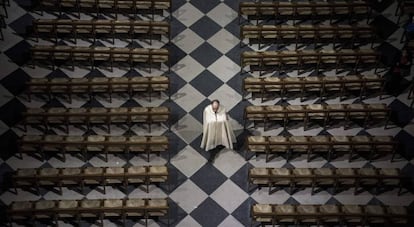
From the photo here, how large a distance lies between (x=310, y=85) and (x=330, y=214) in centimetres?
266

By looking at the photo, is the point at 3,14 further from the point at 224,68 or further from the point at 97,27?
the point at 224,68

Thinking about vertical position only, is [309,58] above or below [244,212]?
above

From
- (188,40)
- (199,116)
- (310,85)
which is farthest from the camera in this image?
(188,40)

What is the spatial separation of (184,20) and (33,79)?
10.6 feet

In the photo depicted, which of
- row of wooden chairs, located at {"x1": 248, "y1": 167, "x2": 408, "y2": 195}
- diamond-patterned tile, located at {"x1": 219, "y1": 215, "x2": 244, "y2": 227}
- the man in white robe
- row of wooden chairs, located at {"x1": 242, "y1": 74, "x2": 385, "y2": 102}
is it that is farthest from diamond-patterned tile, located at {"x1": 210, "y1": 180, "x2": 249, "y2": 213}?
row of wooden chairs, located at {"x1": 242, "y1": 74, "x2": 385, "y2": 102}

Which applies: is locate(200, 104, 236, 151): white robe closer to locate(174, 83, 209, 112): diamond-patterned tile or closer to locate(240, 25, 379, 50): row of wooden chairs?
locate(174, 83, 209, 112): diamond-patterned tile

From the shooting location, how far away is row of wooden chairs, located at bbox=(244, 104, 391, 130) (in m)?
12.4

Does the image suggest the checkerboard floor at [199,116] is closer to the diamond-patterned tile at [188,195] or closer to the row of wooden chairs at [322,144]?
the diamond-patterned tile at [188,195]

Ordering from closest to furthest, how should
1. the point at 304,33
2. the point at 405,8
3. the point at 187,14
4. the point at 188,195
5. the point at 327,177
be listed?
the point at 327,177
the point at 188,195
the point at 304,33
the point at 405,8
the point at 187,14

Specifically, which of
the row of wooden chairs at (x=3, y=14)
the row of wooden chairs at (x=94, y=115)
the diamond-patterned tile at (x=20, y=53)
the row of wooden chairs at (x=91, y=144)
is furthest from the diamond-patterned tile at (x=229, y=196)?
the row of wooden chairs at (x=3, y=14)

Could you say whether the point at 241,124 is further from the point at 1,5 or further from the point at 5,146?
the point at 1,5

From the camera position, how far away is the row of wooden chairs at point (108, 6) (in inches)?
544

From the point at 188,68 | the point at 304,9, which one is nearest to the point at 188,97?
the point at 188,68

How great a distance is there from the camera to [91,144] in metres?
11.8
